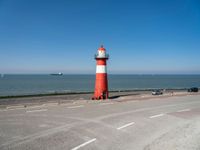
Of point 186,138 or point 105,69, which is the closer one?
point 186,138

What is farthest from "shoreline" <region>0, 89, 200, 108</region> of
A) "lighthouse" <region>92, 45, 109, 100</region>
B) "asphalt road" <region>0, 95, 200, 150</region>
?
"asphalt road" <region>0, 95, 200, 150</region>

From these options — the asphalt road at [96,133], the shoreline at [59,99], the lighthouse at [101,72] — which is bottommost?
the shoreline at [59,99]

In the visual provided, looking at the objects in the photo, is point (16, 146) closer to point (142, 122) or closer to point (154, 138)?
point (154, 138)

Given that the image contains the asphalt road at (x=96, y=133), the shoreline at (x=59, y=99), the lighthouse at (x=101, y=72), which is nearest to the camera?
the asphalt road at (x=96, y=133)

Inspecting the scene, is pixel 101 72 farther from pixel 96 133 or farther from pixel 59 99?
pixel 96 133

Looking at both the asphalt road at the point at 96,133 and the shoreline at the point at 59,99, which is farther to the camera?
the shoreline at the point at 59,99

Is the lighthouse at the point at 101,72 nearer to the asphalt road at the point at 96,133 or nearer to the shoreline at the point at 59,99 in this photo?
the shoreline at the point at 59,99

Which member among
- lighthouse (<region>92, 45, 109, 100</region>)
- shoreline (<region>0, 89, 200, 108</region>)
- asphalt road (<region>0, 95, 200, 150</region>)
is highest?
lighthouse (<region>92, 45, 109, 100</region>)

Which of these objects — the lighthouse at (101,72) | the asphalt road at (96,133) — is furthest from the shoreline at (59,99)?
the asphalt road at (96,133)

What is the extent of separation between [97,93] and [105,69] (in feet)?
10.0

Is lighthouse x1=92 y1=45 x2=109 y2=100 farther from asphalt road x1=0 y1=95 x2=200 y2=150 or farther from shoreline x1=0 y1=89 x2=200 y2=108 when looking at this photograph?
asphalt road x1=0 y1=95 x2=200 y2=150

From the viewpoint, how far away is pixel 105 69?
2172 centimetres

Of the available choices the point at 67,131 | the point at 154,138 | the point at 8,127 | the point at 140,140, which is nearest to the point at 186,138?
the point at 154,138

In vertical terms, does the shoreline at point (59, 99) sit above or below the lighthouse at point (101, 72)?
below
